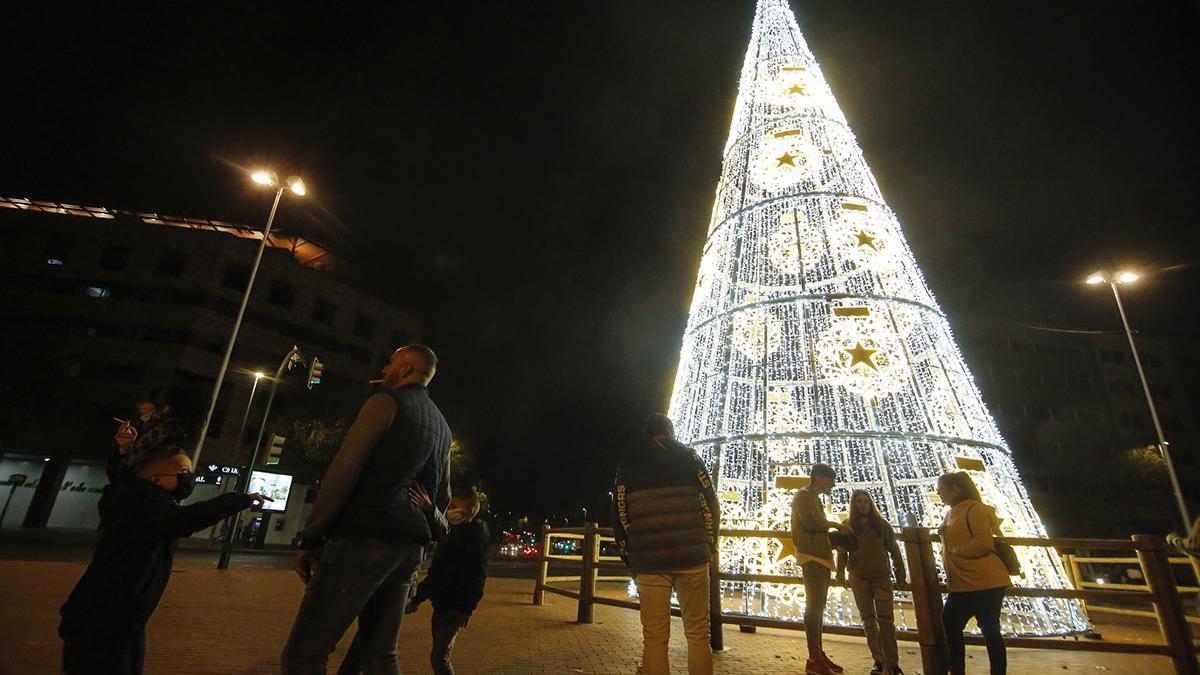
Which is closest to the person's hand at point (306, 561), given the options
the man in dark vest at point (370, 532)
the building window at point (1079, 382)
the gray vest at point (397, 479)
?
the man in dark vest at point (370, 532)

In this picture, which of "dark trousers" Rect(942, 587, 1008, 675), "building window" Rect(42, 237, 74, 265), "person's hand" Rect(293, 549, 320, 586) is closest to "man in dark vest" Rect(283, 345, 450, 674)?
"person's hand" Rect(293, 549, 320, 586)

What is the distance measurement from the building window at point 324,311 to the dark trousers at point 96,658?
36.1m

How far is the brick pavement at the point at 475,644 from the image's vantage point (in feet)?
13.6

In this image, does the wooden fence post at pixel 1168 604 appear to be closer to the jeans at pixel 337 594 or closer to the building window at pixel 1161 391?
the jeans at pixel 337 594

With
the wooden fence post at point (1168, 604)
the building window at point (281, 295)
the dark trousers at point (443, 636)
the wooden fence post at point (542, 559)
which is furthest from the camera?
the building window at point (281, 295)

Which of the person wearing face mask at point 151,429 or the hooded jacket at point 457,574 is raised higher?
the person wearing face mask at point 151,429

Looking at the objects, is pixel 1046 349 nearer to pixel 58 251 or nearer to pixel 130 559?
pixel 130 559

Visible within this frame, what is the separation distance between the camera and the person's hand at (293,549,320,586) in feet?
7.29

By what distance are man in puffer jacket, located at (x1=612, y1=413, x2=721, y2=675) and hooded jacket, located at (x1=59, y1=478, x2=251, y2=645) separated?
193 cm

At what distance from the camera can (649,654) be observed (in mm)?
2906

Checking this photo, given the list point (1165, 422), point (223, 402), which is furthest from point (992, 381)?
point (223, 402)

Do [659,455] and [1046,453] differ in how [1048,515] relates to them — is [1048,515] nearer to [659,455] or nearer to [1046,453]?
[1046,453]

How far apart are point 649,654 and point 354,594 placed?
159 centimetres

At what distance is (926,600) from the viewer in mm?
4504
